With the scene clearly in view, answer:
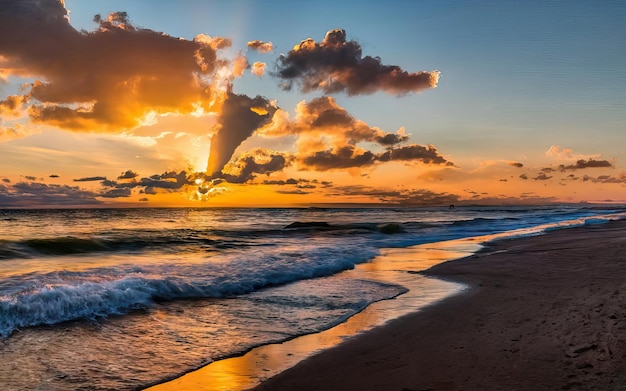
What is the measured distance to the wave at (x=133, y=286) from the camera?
8.94m

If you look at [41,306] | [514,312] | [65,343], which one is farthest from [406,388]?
[41,306]

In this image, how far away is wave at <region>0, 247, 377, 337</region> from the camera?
8.94 metres

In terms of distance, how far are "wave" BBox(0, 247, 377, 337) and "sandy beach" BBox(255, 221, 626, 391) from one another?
5731mm

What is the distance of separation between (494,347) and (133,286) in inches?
350

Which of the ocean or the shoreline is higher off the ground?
the shoreline

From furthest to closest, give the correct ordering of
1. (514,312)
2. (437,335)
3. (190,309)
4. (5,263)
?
(5,263) < (190,309) < (514,312) < (437,335)

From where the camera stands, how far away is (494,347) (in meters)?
6.19

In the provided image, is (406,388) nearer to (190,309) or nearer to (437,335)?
(437,335)

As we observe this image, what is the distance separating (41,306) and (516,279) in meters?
12.0

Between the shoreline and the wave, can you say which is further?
the wave

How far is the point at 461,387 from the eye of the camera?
486 cm

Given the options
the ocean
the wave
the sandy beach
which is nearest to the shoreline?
the ocean

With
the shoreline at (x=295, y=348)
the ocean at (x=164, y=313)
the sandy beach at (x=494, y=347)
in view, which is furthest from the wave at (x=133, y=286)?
the sandy beach at (x=494, y=347)

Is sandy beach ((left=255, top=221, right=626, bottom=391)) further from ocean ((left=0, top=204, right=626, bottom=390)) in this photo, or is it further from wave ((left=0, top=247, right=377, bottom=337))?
wave ((left=0, top=247, right=377, bottom=337))
